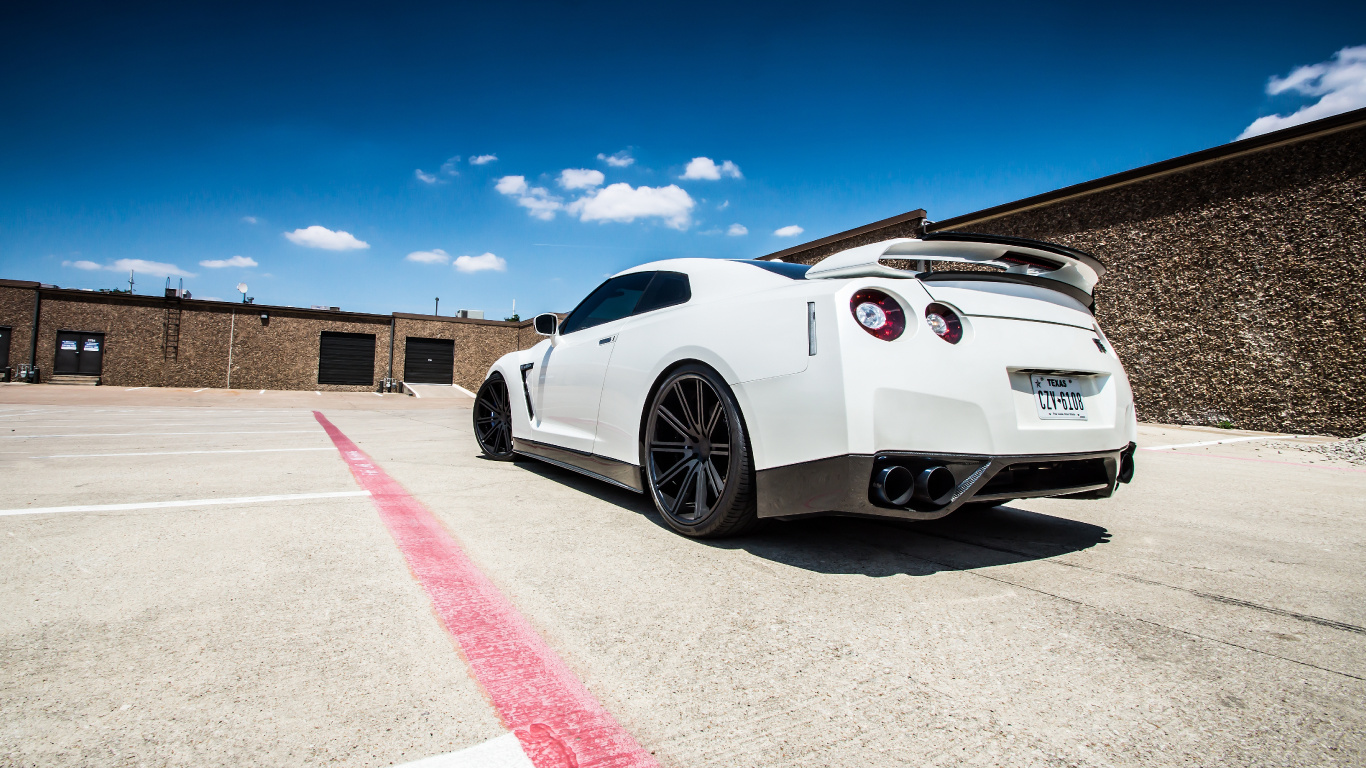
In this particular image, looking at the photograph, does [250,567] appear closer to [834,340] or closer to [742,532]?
[742,532]

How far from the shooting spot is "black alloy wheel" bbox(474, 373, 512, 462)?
16.5ft

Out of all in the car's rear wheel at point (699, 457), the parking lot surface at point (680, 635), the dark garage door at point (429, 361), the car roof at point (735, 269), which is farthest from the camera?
the dark garage door at point (429, 361)

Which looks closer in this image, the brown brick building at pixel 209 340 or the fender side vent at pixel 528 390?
the fender side vent at pixel 528 390

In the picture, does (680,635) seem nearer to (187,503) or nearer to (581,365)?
(581,365)

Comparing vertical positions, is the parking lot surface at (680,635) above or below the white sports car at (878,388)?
below

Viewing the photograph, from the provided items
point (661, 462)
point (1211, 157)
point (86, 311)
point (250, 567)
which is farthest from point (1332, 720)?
point (86, 311)

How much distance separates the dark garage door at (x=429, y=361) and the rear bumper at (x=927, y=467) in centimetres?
2990

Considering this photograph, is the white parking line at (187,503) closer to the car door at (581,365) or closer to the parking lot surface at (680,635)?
the parking lot surface at (680,635)

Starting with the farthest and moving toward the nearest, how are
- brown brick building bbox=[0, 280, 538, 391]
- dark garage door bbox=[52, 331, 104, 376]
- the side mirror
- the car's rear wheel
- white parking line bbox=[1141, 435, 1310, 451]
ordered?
1. dark garage door bbox=[52, 331, 104, 376]
2. brown brick building bbox=[0, 280, 538, 391]
3. white parking line bbox=[1141, 435, 1310, 451]
4. the side mirror
5. the car's rear wheel

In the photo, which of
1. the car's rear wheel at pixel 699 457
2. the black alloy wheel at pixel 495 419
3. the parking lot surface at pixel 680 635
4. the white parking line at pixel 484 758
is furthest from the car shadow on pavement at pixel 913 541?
the black alloy wheel at pixel 495 419

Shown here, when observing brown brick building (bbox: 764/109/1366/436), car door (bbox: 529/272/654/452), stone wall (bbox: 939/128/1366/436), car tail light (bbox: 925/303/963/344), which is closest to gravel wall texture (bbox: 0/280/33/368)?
car door (bbox: 529/272/654/452)

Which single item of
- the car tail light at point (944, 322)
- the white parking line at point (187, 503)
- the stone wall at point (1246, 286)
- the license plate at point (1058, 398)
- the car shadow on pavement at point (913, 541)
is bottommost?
the white parking line at point (187, 503)

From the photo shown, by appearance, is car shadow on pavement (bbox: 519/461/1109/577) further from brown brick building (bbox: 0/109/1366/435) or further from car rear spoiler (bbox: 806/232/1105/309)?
brown brick building (bbox: 0/109/1366/435)

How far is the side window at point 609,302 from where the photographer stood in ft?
12.1
